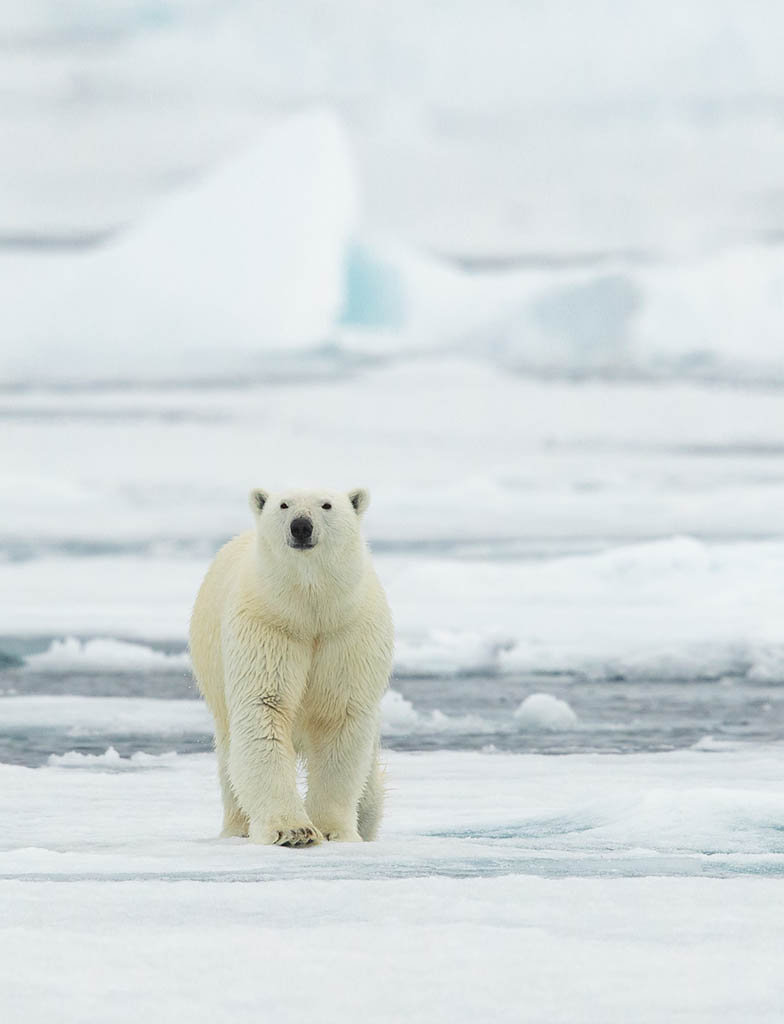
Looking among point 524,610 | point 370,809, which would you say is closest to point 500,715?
point 524,610

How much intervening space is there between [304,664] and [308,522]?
19.2 inches

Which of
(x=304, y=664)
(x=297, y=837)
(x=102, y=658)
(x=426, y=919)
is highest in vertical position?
(x=102, y=658)

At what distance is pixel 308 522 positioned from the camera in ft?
14.9

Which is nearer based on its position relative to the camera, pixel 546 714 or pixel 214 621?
pixel 214 621

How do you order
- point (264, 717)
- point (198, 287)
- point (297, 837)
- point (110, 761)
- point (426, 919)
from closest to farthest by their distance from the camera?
point (426, 919)
point (297, 837)
point (264, 717)
point (110, 761)
point (198, 287)

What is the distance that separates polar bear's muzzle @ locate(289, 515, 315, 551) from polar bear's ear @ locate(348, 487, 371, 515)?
12.2 inches

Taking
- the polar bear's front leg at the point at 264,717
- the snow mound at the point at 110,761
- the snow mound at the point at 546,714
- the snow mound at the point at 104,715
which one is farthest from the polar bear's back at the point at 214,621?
the snow mound at the point at 546,714

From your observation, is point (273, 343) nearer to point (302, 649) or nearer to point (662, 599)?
point (662, 599)

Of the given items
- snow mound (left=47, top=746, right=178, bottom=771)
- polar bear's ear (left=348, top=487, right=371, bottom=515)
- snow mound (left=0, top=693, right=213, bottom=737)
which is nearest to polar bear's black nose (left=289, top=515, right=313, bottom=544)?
polar bear's ear (left=348, top=487, right=371, bottom=515)

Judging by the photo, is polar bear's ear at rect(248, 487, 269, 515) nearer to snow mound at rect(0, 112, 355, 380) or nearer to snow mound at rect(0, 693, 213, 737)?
snow mound at rect(0, 693, 213, 737)

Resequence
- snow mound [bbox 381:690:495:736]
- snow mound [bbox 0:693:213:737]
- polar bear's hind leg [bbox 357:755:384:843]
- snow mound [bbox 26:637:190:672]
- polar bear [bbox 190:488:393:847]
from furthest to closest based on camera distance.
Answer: snow mound [bbox 26:637:190:672] < snow mound [bbox 381:690:495:736] < snow mound [bbox 0:693:213:737] < polar bear's hind leg [bbox 357:755:384:843] < polar bear [bbox 190:488:393:847]

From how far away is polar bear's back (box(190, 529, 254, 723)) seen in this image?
5234 millimetres

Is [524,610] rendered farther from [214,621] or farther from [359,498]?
[359,498]

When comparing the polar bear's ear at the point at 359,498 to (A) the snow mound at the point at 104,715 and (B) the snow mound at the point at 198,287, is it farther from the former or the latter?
(B) the snow mound at the point at 198,287
